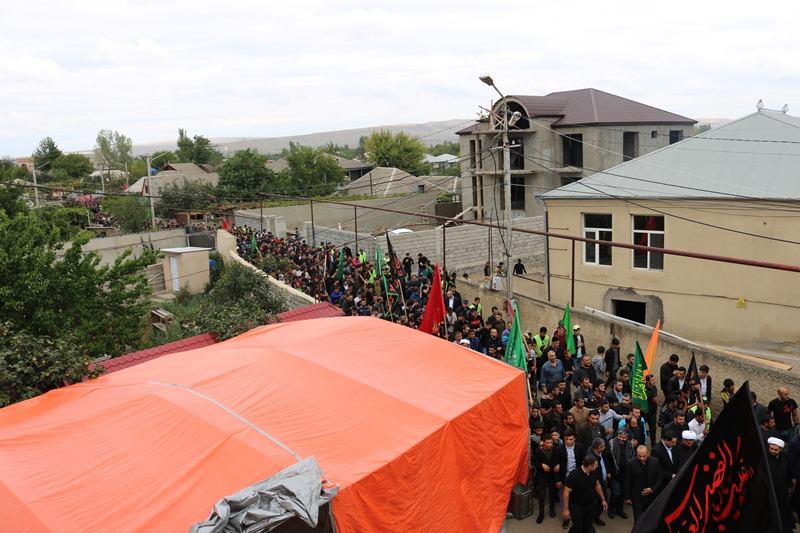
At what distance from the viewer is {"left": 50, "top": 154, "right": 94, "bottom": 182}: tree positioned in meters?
80.2

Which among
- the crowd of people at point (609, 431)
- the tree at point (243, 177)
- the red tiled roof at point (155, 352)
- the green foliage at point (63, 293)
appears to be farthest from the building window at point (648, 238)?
the tree at point (243, 177)

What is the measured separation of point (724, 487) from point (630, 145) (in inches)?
1294

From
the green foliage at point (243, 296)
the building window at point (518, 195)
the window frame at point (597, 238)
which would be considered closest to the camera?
the green foliage at point (243, 296)

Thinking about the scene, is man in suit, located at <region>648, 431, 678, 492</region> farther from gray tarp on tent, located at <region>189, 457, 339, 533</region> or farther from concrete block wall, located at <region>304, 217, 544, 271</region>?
concrete block wall, located at <region>304, 217, 544, 271</region>

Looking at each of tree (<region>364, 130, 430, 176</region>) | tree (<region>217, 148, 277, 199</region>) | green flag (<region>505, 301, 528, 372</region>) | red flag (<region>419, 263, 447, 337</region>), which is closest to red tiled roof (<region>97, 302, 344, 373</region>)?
red flag (<region>419, 263, 447, 337</region>)

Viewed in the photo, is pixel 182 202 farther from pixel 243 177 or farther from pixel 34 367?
pixel 34 367

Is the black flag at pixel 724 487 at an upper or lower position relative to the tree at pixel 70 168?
lower

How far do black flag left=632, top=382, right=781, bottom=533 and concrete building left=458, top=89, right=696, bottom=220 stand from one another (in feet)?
95.0

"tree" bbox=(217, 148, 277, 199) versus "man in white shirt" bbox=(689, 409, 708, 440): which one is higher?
"tree" bbox=(217, 148, 277, 199)

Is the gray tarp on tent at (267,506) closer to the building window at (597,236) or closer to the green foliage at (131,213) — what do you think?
the building window at (597,236)

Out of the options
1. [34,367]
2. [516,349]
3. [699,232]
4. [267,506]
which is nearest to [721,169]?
[699,232]

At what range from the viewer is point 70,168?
84562 millimetres

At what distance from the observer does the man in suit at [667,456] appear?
800 centimetres

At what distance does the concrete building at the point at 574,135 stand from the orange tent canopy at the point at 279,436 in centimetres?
2446
